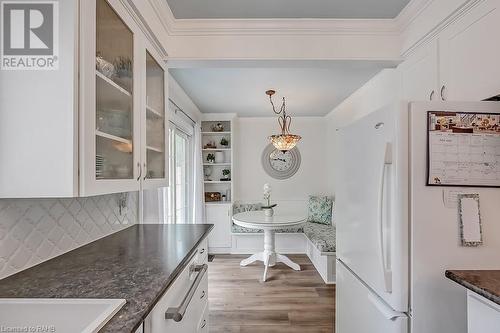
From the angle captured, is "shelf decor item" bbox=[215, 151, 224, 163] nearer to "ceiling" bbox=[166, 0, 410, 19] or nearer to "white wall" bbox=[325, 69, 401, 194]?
"white wall" bbox=[325, 69, 401, 194]

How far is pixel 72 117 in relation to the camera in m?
0.97

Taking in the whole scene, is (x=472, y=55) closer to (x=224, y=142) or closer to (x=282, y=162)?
(x=282, y=162)

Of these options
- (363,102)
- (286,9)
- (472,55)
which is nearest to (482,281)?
(472,55)

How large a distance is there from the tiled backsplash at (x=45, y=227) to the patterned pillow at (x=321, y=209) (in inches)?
138

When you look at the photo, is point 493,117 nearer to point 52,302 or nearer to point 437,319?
point 437,319

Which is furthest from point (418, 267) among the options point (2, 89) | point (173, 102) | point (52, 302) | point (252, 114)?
point (252, 114)

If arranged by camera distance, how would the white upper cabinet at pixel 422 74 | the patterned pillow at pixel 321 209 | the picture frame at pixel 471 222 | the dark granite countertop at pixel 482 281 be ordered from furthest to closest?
the patterned pillow at pixel 321 209 < the white upper cabinet at pixel 422 74 < the picture frame at pixel 471 222 < the dark granite countertop at pixel 482 281

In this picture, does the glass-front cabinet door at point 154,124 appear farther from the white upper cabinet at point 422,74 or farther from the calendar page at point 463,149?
the white upper cabinet at point 422,74

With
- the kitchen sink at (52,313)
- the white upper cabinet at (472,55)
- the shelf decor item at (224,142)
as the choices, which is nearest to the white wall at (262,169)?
the shelf decor item at (224,142)

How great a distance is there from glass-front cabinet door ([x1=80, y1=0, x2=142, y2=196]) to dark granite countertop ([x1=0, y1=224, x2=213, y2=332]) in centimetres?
34

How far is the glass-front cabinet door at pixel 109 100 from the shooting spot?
1.04 meters

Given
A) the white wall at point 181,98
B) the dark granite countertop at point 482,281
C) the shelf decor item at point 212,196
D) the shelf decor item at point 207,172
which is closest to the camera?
the dark granite countertop at point 482,281

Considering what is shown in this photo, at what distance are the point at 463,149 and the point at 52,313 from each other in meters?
1.77

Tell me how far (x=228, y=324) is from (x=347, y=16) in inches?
107
